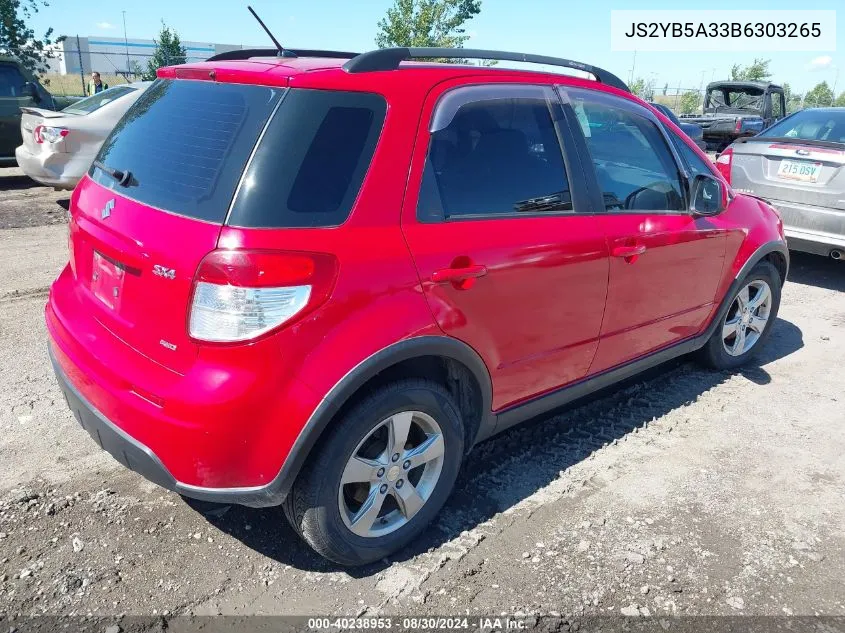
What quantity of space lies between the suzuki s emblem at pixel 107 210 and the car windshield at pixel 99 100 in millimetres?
7430

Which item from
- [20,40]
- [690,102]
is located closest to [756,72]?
[690,102]

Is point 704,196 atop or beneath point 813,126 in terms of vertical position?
beneath

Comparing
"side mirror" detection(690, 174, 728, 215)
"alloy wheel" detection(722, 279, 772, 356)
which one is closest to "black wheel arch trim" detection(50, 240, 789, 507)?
"side mirror" detection(690, 174, 728, 215)

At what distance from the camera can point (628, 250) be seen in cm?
333

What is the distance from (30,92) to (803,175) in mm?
11570

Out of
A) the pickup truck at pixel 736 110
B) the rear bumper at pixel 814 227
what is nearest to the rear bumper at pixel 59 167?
the rear bumper at pixel 814 227

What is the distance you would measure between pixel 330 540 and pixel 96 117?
799 centimetres

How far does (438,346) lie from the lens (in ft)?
8.39

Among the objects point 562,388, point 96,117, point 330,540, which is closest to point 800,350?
point 562,388

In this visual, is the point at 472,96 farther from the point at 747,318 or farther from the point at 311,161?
the point at 747,318

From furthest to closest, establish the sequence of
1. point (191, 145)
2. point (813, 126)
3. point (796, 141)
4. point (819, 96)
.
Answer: point (819, 96), point (813, 126), point (796, 141), point (191, 145)

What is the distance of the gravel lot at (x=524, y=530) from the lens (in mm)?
2539

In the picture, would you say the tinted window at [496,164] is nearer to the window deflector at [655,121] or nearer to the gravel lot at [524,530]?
the window deflector at [655,121]

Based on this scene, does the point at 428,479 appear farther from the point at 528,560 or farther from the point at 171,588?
the point at 171,588
